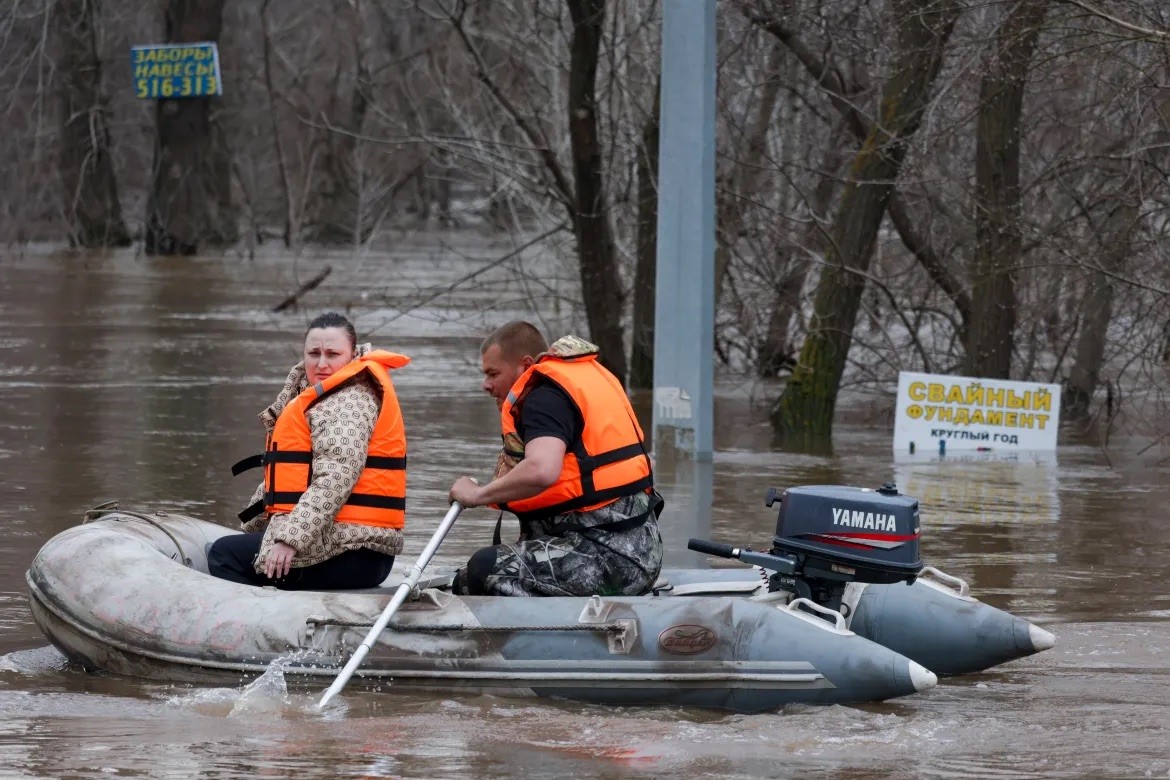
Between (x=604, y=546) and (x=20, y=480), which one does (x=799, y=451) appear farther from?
(x=604, y=546)

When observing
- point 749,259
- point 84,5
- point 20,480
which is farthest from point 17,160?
point 20,480

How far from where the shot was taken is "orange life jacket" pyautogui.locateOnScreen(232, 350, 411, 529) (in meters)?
6.37

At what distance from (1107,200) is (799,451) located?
8.72ft

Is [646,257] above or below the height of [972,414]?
above

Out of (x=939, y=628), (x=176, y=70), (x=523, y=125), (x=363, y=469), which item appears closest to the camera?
(x=363, y=469)

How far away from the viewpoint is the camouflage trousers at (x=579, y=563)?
6.28m

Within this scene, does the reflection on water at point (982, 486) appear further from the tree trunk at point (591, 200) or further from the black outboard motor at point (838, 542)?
the tree trunk at point (591, 200)

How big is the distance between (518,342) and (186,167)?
3087cm

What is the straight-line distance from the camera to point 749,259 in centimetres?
1650

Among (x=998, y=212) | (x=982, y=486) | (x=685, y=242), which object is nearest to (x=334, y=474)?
(x=685, y=242)

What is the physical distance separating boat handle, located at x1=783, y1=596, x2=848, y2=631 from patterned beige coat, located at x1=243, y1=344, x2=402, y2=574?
4.79 feet

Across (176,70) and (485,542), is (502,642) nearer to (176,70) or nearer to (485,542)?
(485,542)

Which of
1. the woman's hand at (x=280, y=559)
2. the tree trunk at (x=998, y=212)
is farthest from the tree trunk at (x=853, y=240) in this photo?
the woman's hand at (x=280, y=559)

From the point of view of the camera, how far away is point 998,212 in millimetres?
12125
